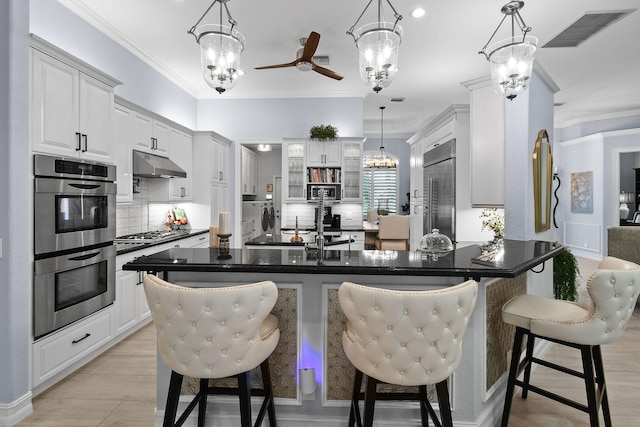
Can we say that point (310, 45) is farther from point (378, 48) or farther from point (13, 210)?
point (13, 210)

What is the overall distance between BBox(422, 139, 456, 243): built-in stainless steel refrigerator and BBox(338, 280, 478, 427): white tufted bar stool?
3208mm

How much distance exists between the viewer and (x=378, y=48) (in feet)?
6.82

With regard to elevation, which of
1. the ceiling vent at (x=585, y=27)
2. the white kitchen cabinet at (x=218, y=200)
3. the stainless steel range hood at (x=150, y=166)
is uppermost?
the ceiling vent at (x=585, y=27)

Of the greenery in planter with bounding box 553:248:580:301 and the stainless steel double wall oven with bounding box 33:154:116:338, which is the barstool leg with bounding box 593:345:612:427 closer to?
the greenery in planter with bounding box 553:248:580:301

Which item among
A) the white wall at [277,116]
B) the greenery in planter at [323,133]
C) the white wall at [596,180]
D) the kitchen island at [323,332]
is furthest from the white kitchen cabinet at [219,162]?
the white wall at [596,180]

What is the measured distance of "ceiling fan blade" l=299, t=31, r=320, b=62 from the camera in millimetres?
3209

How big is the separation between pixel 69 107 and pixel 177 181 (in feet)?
7.50

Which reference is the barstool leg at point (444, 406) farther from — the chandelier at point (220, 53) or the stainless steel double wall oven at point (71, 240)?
the stainless steel double wall oven at point (71, 240)

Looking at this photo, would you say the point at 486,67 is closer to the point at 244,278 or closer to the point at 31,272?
the point at 244,278

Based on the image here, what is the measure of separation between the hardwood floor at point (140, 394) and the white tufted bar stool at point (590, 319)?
331 millimetres

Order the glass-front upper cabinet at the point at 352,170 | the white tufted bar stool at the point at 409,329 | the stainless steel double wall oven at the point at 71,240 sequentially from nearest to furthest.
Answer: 1. the white tufted bar stool at the point at 409,329
2. the stainless steel double wall oven at the point at 71,240
3. the glass-front upper cabinet at the point at 352,170

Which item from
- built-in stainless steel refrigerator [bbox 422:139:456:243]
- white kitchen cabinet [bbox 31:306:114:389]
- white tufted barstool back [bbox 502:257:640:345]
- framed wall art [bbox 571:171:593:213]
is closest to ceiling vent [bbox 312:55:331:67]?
built-in stainless steel refrigerator [bbox 422:139:456:243]

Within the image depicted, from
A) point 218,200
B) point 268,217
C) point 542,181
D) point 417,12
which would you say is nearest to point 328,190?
point 218,200

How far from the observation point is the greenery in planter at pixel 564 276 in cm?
340
